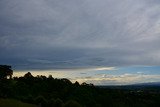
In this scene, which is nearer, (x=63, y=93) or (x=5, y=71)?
(x=5, y=71)

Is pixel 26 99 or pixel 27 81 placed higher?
pixel 27 81

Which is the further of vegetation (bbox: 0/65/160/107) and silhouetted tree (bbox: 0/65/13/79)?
silhouetted tree (bbox: 0/65/13/79)

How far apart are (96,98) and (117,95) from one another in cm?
2334

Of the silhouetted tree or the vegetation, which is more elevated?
the silhouetted tree

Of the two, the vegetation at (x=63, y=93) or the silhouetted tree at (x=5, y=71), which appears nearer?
the vegetation at (x=63, y=93)

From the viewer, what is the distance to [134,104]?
11356 centimetres

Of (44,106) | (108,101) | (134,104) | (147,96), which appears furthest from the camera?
(147,96)

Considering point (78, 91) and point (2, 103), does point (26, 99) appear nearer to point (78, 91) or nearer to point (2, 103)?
point (2, 103)

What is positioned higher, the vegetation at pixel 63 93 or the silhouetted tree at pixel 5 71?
the silhouetted tree at pixel 5 71

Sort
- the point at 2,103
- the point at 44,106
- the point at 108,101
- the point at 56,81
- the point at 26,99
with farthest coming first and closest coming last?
the point at 56,81
the point at 108,101
the point at 26,99
the point at 44,106
the point at 2,103

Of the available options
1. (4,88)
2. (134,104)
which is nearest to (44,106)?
(4,88)

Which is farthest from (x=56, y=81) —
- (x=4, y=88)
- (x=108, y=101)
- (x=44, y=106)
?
(x=44, y=106)

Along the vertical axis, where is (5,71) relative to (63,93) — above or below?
above

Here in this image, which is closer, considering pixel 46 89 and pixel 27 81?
pixel 46 89
